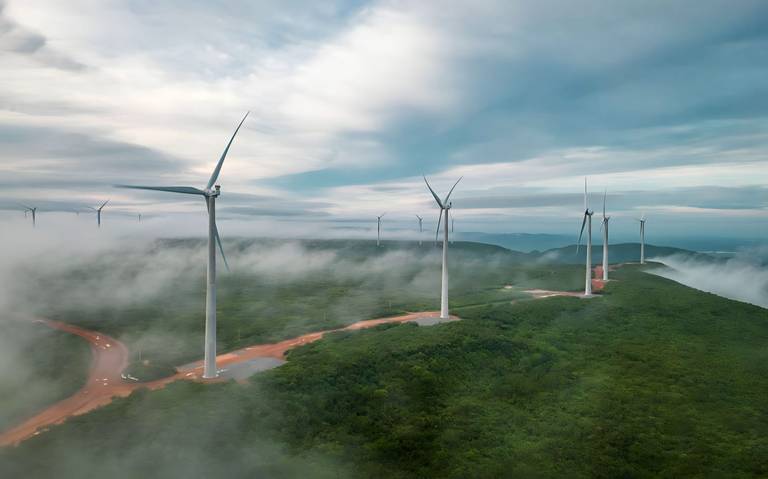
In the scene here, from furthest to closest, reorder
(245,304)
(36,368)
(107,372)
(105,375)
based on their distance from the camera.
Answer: (245,304)
(36,368)
(107,372)
(105,375)

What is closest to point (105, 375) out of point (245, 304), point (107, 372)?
point (107, 372)

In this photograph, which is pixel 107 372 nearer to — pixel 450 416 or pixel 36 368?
pixel 36 368

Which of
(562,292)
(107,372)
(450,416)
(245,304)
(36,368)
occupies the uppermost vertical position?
(562,292)

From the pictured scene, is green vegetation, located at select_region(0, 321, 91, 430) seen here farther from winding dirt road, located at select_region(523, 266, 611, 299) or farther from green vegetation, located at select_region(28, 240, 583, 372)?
winding dirt road, located at select_region(523, 266, 611, 299)

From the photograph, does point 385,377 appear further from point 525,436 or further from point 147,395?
point 147,395

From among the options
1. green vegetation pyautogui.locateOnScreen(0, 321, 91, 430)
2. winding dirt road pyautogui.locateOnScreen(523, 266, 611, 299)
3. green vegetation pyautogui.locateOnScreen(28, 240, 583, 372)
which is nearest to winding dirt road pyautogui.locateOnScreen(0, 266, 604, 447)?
green vegetation pyautogui.locateOnScreen(0, 321, 91, 430)

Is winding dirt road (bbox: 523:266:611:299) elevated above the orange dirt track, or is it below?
above
